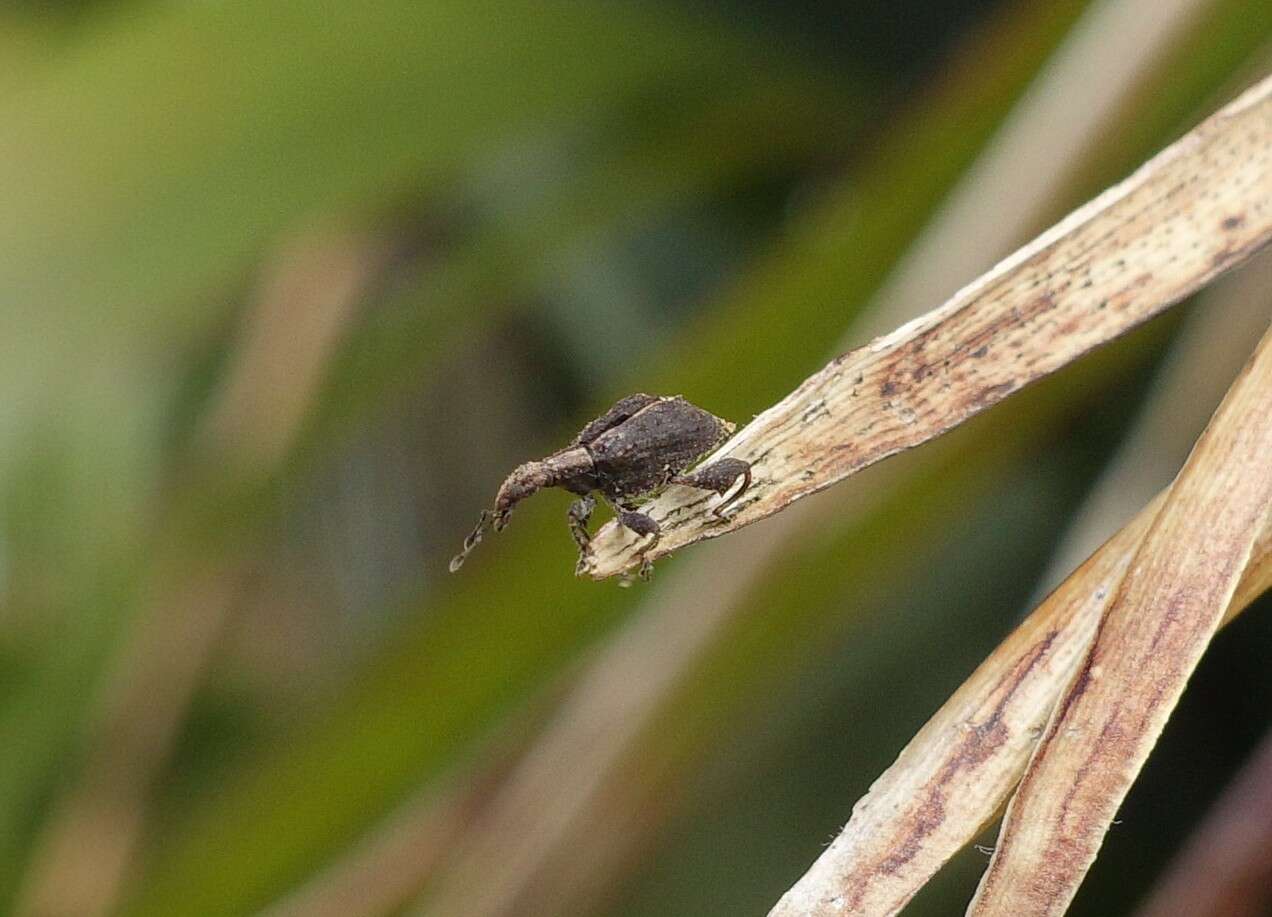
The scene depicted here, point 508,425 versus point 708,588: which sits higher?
point 508,425

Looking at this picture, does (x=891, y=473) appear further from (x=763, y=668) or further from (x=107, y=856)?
(x=107, y=856)

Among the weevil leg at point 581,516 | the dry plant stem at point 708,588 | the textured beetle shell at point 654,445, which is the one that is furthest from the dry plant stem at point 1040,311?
the dry plant stem at point 708,588

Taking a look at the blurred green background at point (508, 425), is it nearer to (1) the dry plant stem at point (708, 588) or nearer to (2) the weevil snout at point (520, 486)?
(1) the dry plant stem at point (708, 588)

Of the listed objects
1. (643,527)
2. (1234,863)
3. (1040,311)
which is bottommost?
(1234,863)

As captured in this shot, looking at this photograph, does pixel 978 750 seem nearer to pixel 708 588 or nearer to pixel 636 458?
pixel 636 458

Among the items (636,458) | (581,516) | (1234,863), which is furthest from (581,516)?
(1234,863)

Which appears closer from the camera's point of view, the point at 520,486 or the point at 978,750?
the point at 978,750

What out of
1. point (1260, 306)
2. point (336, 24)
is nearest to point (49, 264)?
point (336, 24)

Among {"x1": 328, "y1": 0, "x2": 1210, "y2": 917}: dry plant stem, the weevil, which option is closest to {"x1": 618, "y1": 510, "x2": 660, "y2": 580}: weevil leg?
the weevil
